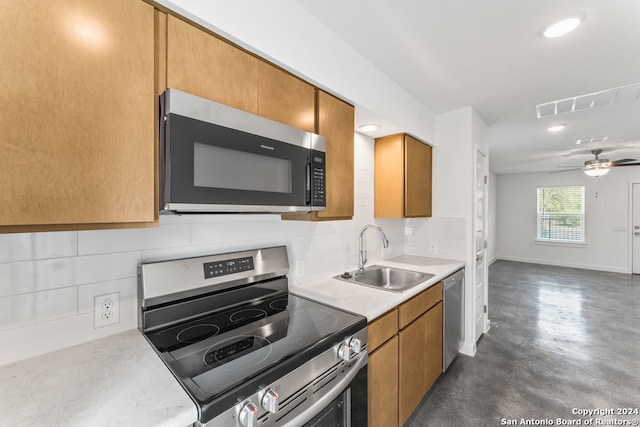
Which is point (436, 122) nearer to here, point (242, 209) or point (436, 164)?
point (436, 164)

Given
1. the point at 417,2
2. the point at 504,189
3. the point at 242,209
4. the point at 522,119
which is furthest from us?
the point at 504,189

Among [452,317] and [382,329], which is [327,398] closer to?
[382,329]

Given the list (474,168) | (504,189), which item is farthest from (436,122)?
(504,189)

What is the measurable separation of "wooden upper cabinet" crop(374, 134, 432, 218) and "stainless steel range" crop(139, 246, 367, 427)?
4.34ft

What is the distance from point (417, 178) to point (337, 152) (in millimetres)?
1267

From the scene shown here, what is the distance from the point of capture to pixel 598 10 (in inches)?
56.0

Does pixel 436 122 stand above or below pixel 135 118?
above

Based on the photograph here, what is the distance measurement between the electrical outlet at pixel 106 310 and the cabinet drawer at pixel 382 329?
111cm

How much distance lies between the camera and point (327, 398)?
106cm

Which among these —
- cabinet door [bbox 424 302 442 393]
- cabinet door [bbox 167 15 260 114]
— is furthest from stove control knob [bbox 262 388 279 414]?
cabinet door [bbox 424 302 442 393]

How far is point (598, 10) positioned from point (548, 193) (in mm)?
7084

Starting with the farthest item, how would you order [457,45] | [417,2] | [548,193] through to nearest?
[548,193] → [457,45] → [417,2]

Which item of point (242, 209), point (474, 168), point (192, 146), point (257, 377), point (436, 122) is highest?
point (436, 122)

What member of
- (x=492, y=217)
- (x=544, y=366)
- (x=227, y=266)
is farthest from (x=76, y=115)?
(x=492, y=217)
